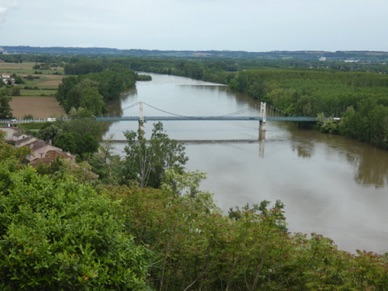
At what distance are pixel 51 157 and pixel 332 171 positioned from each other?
9991 millimetres

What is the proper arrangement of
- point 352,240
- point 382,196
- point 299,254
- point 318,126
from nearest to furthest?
point 299,254, point 352,240, point 382,196, point 318,126

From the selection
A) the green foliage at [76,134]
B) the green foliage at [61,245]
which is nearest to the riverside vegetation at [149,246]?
the green foliage at [61,245]

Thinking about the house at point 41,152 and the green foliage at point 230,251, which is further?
the house at point 41,152

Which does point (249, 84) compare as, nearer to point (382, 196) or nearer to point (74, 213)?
point (382, 196)

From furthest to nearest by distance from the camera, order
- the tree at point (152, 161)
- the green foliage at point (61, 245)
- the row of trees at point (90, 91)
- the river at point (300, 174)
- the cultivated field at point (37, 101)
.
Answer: the cultivated field at point (37, 101), the row of trees at point (90, 91), the tree at point (152, 161), the river at point (300, 174), the green foliage at point (61, 245)

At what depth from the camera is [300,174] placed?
17484mm

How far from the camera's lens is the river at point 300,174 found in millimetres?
12391

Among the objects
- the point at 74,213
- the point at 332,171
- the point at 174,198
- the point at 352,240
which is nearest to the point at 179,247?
the point at 174,198

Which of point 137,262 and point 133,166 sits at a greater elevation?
point 137,262

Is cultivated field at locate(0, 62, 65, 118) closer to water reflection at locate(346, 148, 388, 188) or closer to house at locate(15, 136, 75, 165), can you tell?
house at locate(15, 136, 75, 165)

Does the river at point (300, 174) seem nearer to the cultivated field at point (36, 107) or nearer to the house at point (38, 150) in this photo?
the house at point (38, 150)

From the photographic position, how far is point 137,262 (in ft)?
13.8

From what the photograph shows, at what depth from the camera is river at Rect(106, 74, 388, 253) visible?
40.7ft

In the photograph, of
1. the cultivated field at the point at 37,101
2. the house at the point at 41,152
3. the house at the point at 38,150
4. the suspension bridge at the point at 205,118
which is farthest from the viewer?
the cultivated field at the point at 37,101
